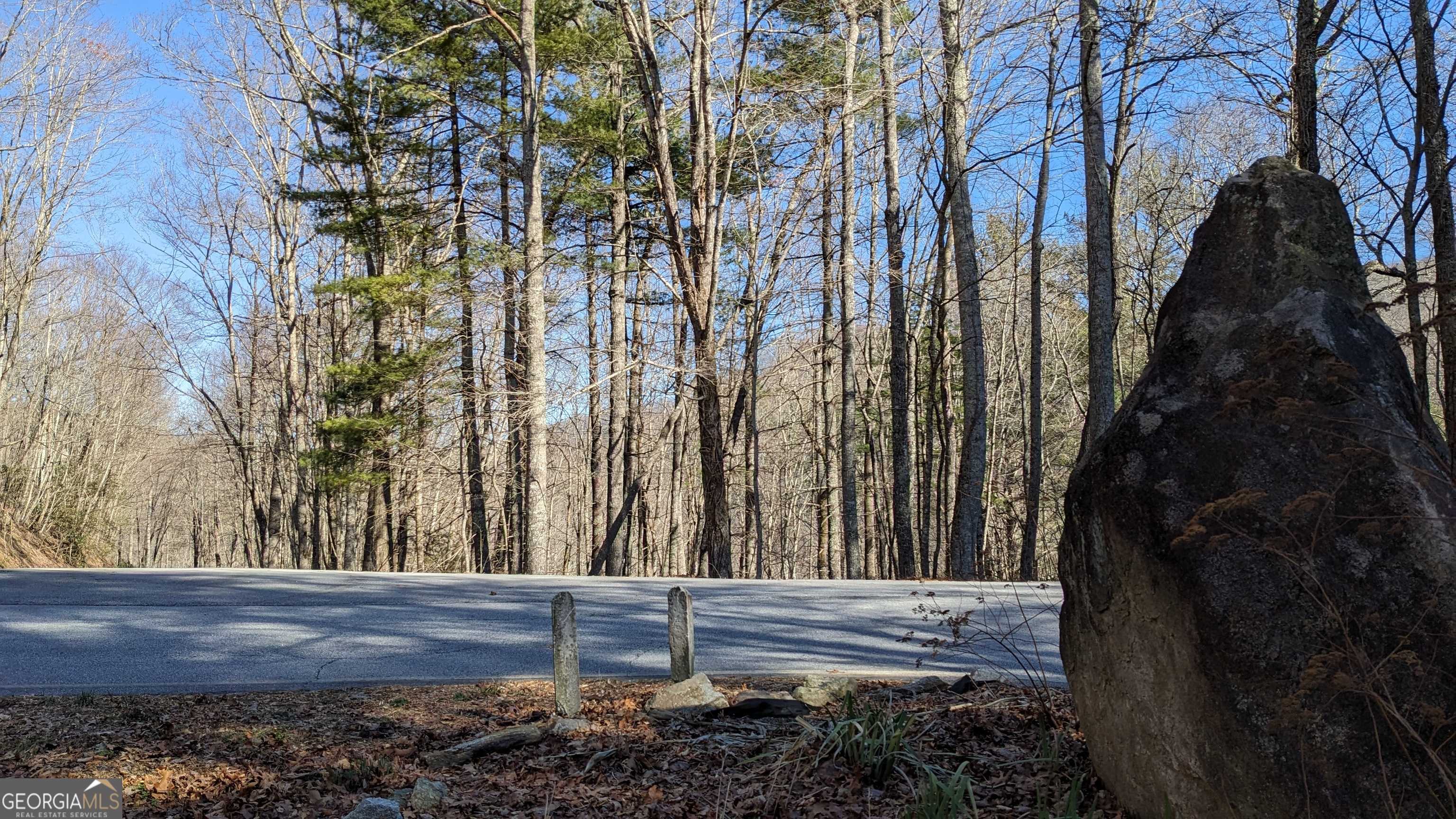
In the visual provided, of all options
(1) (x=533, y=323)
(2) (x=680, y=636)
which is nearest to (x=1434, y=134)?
(2) (x=680, y=636)

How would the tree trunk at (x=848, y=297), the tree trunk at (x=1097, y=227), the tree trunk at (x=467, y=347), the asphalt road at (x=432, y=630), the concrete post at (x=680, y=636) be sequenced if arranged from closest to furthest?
the concrete post at (x=680, y=636) → the asphalt road at (x=432, y=630) → the tree trunk at (x=1097, y=227) → the tree trunk at (x=848, y=297) → the tree trunk at (x=467, y=347)

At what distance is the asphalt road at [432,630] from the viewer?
20.5 feet

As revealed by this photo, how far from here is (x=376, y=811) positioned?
3.46m

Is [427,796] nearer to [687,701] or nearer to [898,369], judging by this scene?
[687,701]

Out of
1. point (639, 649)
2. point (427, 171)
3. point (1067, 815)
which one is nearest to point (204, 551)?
point (427, 171)

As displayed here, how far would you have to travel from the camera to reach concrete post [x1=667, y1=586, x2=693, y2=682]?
18.8 ft

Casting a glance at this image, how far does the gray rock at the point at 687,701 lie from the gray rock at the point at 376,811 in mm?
1814

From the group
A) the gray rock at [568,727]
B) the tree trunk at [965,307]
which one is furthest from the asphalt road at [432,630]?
the tree trunk at [965,307]

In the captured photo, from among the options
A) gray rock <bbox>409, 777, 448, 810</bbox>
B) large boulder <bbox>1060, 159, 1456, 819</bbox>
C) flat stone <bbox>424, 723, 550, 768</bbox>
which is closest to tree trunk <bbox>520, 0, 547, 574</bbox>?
flat stone <bbox>424, 723, 550, 768</bbox>

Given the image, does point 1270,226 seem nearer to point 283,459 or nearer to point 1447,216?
point 1447,216

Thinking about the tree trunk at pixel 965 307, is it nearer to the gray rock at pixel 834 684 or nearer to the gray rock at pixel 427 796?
the gray rock at pixel 834 684

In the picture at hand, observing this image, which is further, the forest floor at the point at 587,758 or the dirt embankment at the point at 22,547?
the dirt embankment at the point at 22,547

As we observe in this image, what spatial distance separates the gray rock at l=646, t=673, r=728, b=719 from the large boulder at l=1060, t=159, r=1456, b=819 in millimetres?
2122

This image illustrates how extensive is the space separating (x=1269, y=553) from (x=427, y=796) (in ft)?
10.7
